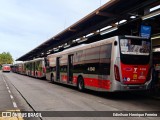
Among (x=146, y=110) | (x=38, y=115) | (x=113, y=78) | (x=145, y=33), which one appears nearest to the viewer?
(x=38, y=115)

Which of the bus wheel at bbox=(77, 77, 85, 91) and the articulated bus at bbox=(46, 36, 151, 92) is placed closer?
the articulated bus at bbox=(46, 36, 151, 92)

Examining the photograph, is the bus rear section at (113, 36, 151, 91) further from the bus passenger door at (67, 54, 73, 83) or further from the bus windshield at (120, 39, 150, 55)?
the bus passenger door at (67, 54, 73, 83)

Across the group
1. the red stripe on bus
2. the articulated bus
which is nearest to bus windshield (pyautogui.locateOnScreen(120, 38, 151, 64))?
the articulated bus

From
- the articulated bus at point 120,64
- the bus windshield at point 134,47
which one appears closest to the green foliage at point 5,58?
the articulated bus at point 120,64

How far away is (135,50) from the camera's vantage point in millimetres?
13281

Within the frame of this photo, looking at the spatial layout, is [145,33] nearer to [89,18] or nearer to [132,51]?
[132,51]

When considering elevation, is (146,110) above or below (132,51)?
below

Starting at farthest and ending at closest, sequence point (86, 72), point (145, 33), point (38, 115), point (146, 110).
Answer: point (86, 72) < point (145, 33) < point (146, 110) < point (38, 115)

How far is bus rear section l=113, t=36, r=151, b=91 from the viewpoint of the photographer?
12.7 meters

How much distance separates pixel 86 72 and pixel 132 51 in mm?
3897

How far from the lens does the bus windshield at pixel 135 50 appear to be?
12945mm

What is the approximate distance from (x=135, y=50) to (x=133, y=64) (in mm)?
740

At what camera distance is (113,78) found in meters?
12.7

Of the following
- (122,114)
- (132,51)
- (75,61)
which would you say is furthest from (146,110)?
(75,61)
